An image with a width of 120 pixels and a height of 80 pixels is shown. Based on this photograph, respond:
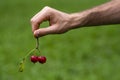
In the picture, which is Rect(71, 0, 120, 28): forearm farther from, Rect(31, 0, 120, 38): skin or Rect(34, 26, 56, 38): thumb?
Rect(34, 26, 56, 38): thumb

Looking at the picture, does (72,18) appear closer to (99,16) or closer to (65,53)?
(99,16)

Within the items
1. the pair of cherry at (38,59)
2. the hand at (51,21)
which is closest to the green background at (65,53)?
the pair of cherry at (38,59)

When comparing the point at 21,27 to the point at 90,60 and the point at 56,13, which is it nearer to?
the point at 90,60

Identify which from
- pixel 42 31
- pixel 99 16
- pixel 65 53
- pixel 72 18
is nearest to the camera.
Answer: pixel 42 31

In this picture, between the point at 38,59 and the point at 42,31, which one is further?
the point at 38,59

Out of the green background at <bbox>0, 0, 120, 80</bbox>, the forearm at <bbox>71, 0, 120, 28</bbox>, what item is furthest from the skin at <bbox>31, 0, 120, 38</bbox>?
the green background at <bbox>0, 0, 120, 80</bbox>

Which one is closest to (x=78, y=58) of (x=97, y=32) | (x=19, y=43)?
(x=19, y=43)

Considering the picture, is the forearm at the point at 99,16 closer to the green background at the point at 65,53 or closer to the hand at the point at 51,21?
the hand at the point at 51,21

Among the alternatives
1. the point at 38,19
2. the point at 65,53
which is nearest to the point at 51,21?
the point at 38,19
